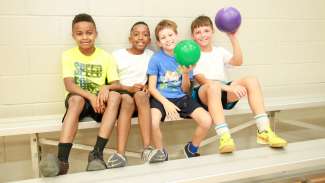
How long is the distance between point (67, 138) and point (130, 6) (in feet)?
4.14

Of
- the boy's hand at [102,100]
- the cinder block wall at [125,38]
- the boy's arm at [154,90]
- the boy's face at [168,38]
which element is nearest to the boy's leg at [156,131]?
the boy's arm at [154,90]

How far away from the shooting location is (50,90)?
2.82m

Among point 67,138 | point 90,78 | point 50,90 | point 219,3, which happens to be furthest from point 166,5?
point 67,138

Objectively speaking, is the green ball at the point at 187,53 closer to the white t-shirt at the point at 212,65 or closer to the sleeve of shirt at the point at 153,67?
the sleeve of shirt at the point at 153,67

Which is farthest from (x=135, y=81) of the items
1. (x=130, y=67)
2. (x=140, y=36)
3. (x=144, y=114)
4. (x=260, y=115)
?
(x=260, y=115)

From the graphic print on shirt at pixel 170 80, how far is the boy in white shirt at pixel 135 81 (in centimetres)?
14

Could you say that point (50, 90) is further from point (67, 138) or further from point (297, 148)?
point (297, 148)

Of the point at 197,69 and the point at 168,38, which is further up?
the point at 168,38

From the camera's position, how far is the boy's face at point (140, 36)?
2.75 meters

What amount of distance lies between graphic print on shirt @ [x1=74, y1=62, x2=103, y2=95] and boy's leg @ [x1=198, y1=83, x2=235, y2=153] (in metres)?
0.79

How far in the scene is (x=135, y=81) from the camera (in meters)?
2.83

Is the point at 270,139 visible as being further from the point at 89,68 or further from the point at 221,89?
the point at 89,68

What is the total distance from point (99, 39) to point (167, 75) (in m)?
0.64

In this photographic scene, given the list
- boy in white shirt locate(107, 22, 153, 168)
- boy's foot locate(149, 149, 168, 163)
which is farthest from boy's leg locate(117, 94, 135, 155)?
boy's foot locate(149, 149, 168, 163)
